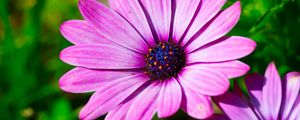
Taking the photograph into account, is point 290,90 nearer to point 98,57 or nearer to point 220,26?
point 220,26

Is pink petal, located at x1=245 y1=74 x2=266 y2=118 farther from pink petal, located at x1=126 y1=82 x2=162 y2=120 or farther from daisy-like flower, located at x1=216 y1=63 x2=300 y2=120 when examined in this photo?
pink petal, located at x1=126 y1=82 x2=162 y2=120

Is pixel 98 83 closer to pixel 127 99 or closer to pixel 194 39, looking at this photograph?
pixel 127 99

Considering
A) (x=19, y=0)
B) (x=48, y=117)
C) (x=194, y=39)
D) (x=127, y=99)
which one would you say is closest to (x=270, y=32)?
(x=194, y=39)

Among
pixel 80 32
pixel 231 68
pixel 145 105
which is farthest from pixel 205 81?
pixel 80 32

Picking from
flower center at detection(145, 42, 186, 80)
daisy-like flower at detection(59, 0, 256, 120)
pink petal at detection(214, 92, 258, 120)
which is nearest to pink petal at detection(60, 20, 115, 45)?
daisy-like flower at detection(59, 0, 256, 120)

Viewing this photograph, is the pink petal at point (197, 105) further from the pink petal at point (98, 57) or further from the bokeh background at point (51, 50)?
the bokeh background at point (51, 50)

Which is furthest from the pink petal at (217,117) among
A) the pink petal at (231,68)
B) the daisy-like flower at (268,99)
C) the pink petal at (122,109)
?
the pink petal at (122,109)
